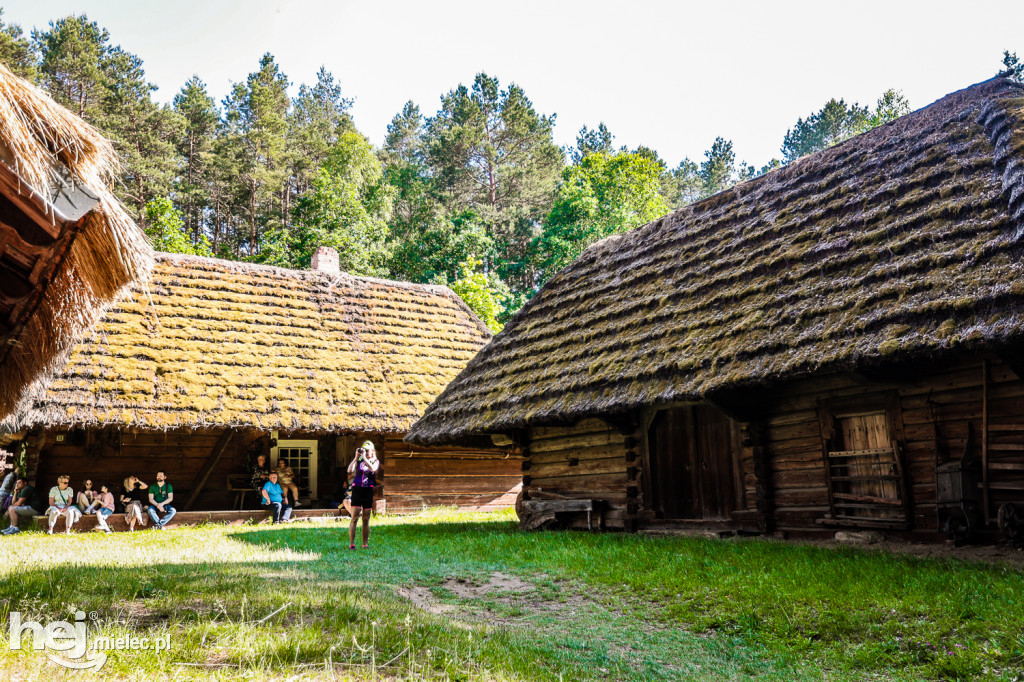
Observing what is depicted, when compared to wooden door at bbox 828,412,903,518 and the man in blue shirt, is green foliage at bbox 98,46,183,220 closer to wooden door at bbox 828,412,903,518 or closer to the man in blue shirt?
the man in blue shirt

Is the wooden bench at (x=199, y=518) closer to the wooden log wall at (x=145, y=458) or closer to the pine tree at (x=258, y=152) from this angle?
the wooden log wall at (x=145, y=458)

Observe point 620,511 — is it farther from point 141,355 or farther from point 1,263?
point 141,355

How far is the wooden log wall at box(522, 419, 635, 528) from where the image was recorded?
11.4m

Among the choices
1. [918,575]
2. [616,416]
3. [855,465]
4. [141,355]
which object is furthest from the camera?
[141,355]

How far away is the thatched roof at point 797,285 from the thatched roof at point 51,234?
6.31 m

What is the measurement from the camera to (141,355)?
15.0m

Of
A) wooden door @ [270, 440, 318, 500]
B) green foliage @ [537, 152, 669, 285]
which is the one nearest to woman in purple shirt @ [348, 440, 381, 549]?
wooden door @ [270, 440, 318, 500]

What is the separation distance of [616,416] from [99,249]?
7564mm

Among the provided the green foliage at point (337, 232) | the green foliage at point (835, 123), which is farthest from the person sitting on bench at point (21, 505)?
the green foliage at point (835, 123)

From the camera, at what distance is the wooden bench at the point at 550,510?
1148cm

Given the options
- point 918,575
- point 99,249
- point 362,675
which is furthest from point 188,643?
point 918,575

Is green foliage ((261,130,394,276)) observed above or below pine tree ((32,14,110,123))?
below

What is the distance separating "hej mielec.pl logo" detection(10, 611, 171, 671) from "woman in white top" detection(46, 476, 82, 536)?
10097 mm

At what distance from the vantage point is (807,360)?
7.78 meters
